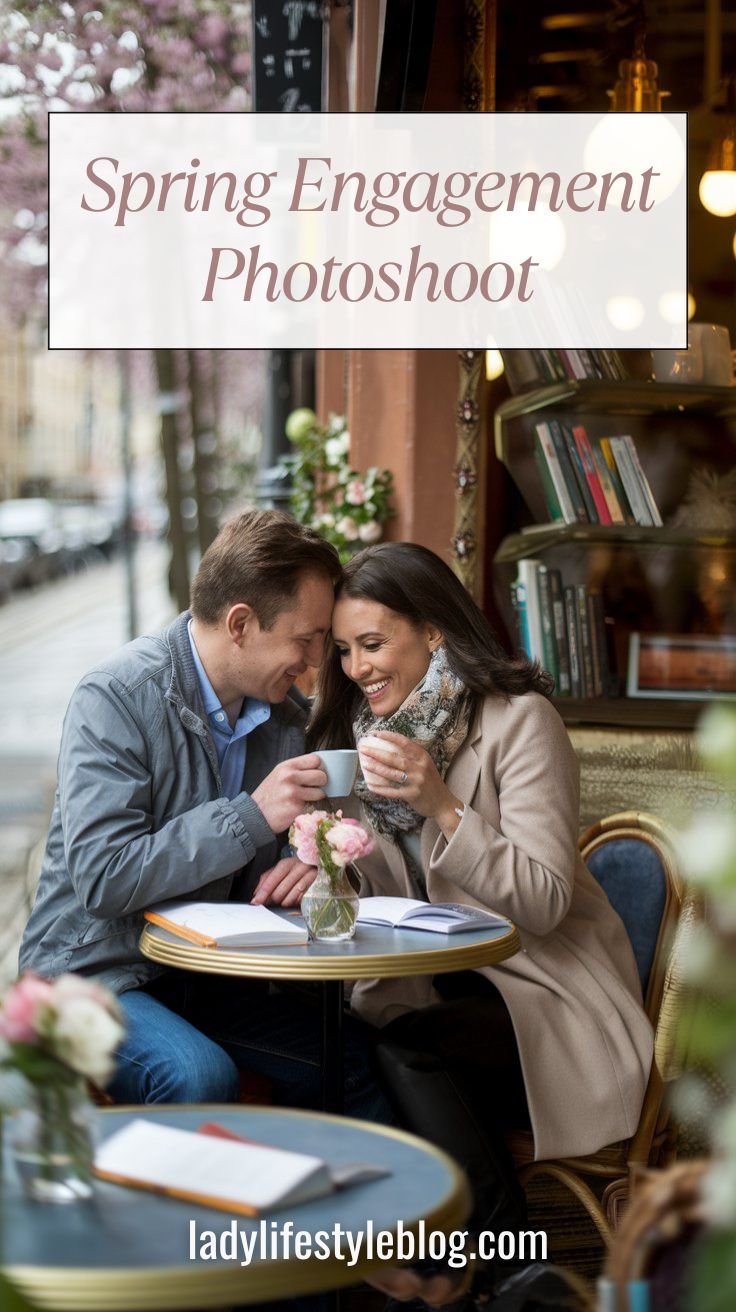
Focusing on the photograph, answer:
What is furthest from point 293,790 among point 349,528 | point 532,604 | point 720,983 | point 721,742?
point 349,528

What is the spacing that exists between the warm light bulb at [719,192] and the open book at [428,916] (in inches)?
147

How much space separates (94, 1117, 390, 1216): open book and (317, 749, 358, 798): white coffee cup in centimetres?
128

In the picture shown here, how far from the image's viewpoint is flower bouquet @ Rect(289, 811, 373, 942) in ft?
10.1

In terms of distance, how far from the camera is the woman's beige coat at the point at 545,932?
3.34 meters

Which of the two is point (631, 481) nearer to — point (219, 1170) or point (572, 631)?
point (572, 631)

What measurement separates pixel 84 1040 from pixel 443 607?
198cm

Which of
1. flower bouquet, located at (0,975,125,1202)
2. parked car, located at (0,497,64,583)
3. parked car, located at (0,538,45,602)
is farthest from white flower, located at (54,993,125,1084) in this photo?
parked car, located at (0,497,64,583)

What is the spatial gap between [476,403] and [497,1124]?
287 centimetres

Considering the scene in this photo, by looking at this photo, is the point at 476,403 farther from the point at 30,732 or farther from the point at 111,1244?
the point at 30,732

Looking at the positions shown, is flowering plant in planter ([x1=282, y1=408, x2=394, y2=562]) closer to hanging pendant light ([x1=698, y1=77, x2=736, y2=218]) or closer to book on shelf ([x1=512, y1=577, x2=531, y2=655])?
book on shelf ([x1=512, y1=577, x2=531, y2=655])

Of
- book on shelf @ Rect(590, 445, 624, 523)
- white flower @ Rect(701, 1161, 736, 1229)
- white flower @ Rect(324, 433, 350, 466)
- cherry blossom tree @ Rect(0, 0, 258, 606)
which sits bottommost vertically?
white flower @ Rect(701, 1161, 736, 1229)

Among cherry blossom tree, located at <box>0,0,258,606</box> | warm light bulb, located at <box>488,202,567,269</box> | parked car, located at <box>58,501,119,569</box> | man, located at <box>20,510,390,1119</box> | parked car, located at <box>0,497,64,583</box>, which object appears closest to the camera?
man, located at <box>20,510,390,1119</box>

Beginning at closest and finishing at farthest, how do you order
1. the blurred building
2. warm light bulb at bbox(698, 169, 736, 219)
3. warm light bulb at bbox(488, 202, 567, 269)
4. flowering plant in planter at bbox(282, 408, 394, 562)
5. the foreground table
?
the foreground table, warm light bulb at bbox(488, 202, 567, 269), flowering plant in planter at bbox(282, 408, 394, 562), warm light bulb at bbox(698, 169, 736, 219), the blurred building

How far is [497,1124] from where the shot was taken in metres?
3.43
